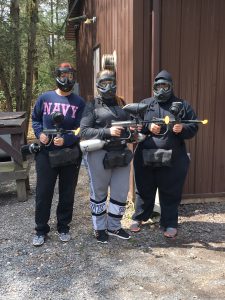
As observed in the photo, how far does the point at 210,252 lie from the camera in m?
4.11

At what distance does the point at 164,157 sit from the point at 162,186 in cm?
44

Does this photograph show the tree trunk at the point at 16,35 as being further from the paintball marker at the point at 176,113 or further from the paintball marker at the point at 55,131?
the paintball marker at the point at 176,113

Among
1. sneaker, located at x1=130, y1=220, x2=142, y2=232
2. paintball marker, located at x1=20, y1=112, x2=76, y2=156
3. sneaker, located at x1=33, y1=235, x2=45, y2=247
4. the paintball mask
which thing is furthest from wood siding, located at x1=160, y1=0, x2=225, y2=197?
sneaker, located at x1=33, y1=235, x2=45, y2=247

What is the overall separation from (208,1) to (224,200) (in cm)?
280

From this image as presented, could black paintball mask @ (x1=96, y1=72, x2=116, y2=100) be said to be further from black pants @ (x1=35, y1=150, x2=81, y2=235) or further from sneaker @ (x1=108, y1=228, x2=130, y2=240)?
sneaker @ (x1=108, y1=228, x2=130, y2=240)

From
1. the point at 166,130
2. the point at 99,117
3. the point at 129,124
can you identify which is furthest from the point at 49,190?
the point at 166,130

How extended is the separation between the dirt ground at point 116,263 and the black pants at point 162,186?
24cm

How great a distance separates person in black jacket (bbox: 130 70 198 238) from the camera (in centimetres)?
418

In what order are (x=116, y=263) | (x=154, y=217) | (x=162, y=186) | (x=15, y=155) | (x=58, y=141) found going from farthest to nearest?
(x=15, y=155) < (x=154, y=217) < (x=162, y=186) < (x=58, y=141) < (x=116, y=263)

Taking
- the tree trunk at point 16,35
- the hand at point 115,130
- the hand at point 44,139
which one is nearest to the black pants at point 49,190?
the hand at point 44,139

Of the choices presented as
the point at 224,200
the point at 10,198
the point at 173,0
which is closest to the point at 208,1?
the point at 173,0

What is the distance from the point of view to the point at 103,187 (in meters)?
4.20

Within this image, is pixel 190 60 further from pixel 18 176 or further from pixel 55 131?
pixel 18 176

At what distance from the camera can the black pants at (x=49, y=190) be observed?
13.5ft
